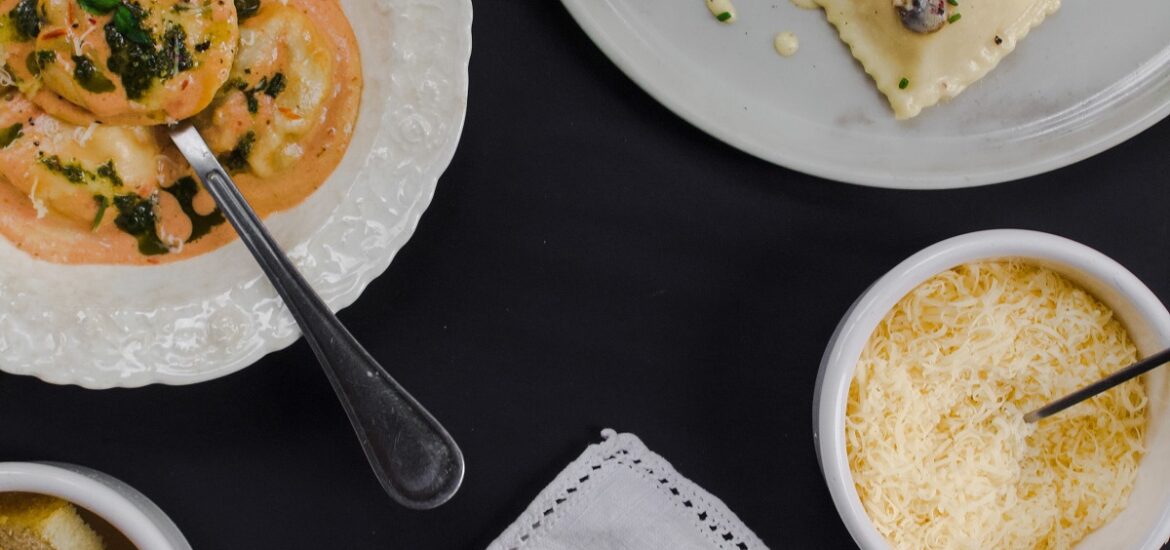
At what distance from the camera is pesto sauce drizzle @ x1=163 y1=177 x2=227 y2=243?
2.28 metres

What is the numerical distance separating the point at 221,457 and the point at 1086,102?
2.37m

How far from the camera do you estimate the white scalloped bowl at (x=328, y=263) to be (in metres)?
2.16

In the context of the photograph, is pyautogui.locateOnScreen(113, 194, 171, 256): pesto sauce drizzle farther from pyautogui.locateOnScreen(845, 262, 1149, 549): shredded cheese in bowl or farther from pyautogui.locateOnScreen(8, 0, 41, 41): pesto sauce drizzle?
pyautogui.locateOnScreen(845, 262, 1149, 549): shredded cheese in bowl

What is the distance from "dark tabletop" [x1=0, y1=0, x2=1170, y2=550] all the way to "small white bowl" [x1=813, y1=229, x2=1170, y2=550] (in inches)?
11.1

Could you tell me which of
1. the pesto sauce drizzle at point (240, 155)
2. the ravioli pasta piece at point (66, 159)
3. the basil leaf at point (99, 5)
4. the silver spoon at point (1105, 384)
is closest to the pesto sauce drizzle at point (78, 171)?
the ravioli pasta piece at point (66, 159)

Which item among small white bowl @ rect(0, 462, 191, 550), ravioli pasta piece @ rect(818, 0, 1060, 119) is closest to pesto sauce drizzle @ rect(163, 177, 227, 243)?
small white bowl @ rect(0, 462, 191, 550)

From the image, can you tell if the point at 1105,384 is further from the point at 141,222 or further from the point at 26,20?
the point at 26,20

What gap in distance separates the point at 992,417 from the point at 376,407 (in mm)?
1439

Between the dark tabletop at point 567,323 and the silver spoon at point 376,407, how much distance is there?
0.92ft

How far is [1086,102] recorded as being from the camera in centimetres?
252

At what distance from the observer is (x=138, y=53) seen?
2.03m

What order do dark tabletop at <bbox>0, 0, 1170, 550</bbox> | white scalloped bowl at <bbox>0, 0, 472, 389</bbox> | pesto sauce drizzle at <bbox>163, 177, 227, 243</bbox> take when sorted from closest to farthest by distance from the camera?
white scalloped bowl at <bbox>0, 0, 472, 389</bbox> < pesto sauce drizzle at <bbox>163, 177, 227, 243</bbox> < dark tabletop at <bbox>0, 0, 1170, 550</bbox>

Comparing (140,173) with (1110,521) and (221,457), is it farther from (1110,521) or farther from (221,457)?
(1110,521)

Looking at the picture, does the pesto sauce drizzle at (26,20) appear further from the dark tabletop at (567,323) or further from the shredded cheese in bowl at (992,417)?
the shredded cheese in bowl at (992,417)
